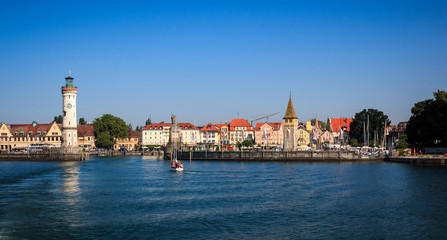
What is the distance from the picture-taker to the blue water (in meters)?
30.5

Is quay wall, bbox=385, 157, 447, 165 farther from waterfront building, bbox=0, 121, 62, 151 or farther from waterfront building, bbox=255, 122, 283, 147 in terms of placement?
waterfront building, bbox=0, 121, 62, 151

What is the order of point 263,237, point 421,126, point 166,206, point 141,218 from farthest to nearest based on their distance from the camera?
1. point 421,126
2. point 166,206
3. point 141,218
4. point 263,237

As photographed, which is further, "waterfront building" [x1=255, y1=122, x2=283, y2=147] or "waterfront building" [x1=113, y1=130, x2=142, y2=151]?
"waterfront building" [x1=113, y1=130, x2=142, y2=151]

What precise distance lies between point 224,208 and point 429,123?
71921mm

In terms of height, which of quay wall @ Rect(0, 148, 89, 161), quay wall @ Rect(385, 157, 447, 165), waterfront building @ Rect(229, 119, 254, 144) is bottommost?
quay wall @ Rect(385, 157, 447, 165)

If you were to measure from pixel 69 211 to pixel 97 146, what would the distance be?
123 metres

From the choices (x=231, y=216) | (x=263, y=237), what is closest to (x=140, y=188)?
(x=231, y=216)

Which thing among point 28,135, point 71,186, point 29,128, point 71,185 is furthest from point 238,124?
point 71,186

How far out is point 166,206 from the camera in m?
39.6

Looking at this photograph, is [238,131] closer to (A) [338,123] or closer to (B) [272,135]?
(B) [272,135]

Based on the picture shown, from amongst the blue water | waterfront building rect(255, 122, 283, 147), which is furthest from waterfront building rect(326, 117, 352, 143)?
the blue water

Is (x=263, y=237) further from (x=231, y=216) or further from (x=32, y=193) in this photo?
(x=32, y=193)

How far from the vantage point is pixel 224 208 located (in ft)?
126

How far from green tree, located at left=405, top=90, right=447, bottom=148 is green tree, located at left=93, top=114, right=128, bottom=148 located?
9280 cm
